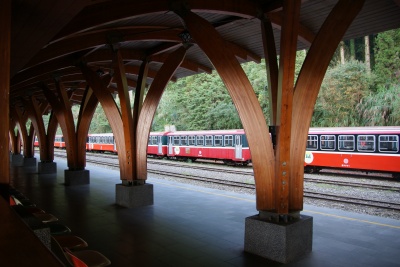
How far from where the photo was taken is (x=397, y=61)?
3022 cm

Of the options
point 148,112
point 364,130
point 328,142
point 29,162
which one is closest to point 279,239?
point 148,112

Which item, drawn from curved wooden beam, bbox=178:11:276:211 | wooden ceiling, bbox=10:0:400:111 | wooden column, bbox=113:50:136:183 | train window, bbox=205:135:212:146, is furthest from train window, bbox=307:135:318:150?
curved wooden beam, bbox=178:11:276:211

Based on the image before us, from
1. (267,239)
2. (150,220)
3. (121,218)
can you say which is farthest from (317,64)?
(121,218)

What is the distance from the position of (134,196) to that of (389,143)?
12.7 m

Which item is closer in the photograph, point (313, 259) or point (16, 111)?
point (313, 259)

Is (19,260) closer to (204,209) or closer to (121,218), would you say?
(121,218)

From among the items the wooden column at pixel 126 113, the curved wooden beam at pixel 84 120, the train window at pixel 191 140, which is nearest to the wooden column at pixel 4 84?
the wooden column at pixel 126 113

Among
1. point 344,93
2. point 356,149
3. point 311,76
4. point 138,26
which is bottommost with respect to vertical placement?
point 356,149

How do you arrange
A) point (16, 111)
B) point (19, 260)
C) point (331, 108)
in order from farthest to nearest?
1. point (331, 108)
2. point (16, 111)
3. point (19, 260)

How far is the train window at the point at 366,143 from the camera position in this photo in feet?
54.7

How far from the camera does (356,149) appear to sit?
678 inches

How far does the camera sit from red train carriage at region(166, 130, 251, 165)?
22.6m

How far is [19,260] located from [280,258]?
5170mm

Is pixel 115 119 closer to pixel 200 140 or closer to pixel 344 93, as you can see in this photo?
pixel 200 140
